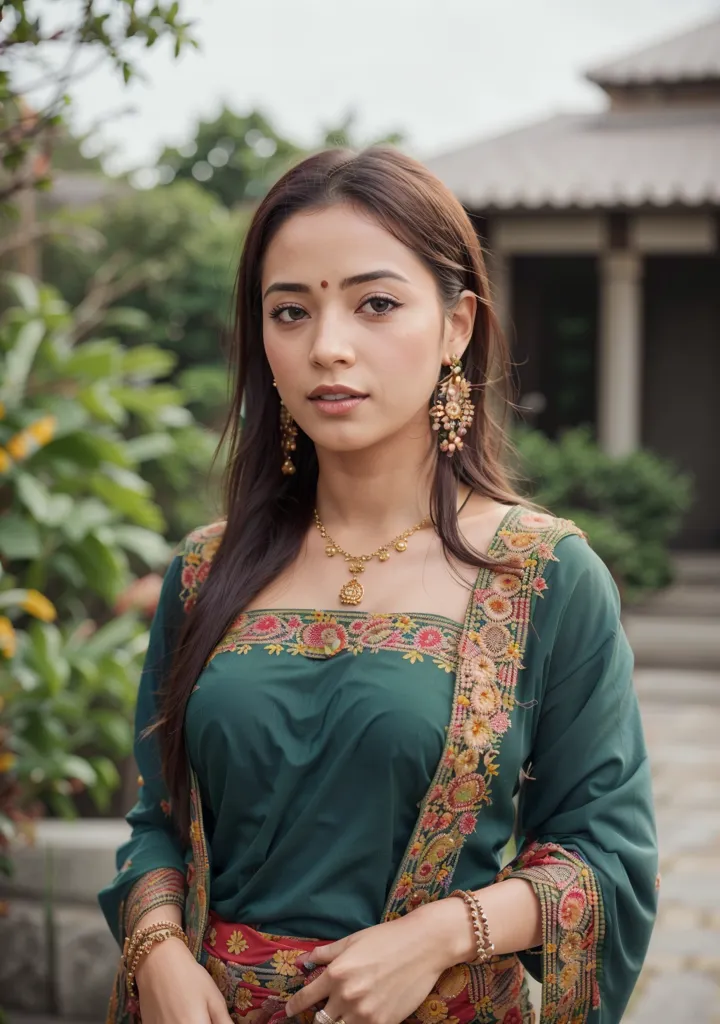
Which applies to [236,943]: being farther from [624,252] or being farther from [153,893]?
[624,252]

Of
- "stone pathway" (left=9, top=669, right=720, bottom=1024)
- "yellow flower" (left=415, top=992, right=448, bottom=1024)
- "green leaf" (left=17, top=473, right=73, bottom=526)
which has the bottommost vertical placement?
"stone pathway" (left=9, top=669, right=720, bottom=1024)

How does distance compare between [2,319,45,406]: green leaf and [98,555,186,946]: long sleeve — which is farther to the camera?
[2,319,45,406]: green leaf

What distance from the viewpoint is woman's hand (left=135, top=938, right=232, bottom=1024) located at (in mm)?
1682

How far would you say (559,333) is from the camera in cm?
1253

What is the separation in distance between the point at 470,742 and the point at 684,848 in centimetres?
399

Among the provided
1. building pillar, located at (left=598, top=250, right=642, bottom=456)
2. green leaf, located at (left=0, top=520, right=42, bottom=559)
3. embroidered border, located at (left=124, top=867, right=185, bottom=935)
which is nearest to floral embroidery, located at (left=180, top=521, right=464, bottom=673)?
embroidered border, located at (left=124, top=867, right=185, bottom=935)

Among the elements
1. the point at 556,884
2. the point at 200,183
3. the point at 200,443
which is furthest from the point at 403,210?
the point at 200,183

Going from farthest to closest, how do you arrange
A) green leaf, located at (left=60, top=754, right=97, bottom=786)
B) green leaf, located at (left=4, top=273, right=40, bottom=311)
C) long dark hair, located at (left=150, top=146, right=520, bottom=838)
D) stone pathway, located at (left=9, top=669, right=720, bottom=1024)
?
green leaf, located at (left=4, top=273, right=40, bottom=311) → green leaf, located at (left=60, top=754, right=97, bottom=786) → stone pathway, located at (left=9, top=669, right=720, bottom=1024) → long dark hair, located at (left=150, top=146, right=520, bottom=838)

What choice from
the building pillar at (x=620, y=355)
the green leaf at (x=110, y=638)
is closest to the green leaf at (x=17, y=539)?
the green leaf at (x=110, y=638)

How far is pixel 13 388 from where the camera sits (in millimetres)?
5047

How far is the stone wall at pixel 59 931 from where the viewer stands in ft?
11.5

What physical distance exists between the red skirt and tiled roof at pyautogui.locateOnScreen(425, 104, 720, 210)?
9.02 m

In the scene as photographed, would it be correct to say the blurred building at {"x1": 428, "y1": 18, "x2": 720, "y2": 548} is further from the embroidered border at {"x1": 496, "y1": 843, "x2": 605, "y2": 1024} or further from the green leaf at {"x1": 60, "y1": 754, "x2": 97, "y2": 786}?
the embroidered border at {"x1": 496, "y1": 843, "x2": 605, "y2": 1024}

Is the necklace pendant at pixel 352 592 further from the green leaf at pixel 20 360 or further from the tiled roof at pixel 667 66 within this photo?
the tiled roof at pixel 667 66
